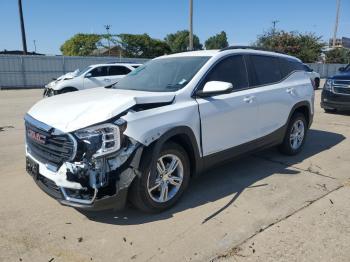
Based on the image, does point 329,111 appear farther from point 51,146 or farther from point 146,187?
point 51,146

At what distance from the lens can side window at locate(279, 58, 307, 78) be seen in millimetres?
6051

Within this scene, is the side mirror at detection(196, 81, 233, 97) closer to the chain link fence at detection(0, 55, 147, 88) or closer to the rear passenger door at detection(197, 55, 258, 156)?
the rear passenger door at detection(197, 55, 258, 156)

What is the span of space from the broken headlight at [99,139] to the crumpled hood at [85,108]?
66 mm

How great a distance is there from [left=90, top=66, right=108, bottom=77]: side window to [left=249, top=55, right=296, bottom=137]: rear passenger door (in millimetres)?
10670

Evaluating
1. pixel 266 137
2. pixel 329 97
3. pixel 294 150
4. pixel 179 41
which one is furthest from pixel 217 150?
pixel 179 41

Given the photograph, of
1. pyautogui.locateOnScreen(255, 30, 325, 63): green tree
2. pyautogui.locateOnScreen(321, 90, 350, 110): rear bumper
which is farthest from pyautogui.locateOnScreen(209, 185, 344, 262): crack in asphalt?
pyautogui.locateOnScreen(255, 30, 325, 63): green tree

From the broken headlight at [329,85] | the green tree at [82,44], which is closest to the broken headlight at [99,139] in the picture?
the broken headlight at [329,85]

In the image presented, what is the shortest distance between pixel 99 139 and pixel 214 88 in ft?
5.16

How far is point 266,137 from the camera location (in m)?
5.50

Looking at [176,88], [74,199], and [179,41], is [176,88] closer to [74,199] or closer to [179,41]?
[74,199]

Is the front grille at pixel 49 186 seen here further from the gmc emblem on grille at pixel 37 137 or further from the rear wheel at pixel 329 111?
the rear wheel at pixel 329 111

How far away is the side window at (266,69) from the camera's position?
212 inches

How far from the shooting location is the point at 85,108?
12.1 ft

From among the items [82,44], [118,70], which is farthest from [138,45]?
[118,70]
